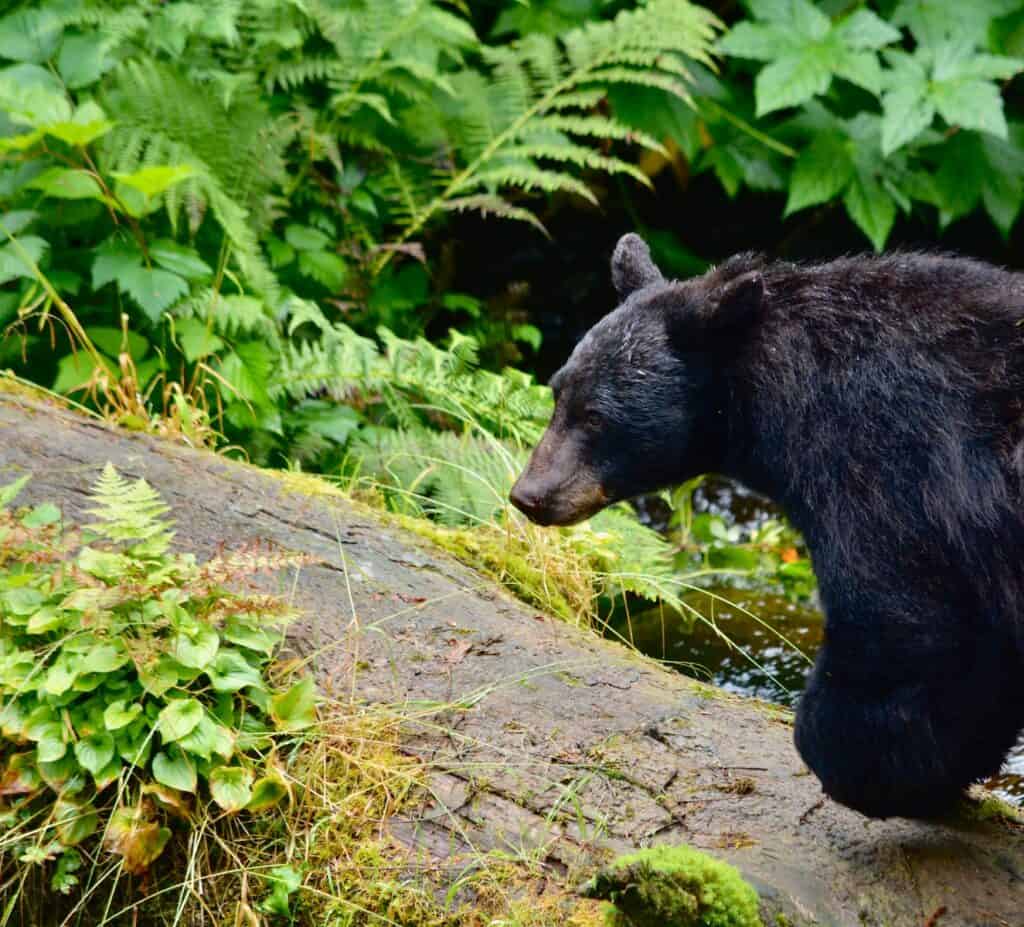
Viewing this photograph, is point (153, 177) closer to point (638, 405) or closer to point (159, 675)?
point (638, 405)

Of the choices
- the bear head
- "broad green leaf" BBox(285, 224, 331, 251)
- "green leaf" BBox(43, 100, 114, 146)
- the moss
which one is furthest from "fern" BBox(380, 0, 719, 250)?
the moss

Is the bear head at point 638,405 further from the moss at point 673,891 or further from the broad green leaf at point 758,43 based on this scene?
the broad green leaf at point 758,43

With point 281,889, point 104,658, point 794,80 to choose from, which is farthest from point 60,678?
point 794,80

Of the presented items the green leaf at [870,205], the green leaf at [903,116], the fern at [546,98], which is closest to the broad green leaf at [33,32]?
the fern at [546,98]

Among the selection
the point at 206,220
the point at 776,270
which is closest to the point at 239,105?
the point at 206,220

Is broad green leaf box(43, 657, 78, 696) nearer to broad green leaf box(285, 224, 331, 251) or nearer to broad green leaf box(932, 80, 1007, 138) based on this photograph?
broad green leaf box(285, 224, 331, 251)

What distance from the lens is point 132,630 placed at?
11.2 ft

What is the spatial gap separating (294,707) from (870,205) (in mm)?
5445

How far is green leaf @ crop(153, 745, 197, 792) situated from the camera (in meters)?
3.19

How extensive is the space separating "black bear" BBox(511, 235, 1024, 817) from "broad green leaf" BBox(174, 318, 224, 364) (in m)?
2.61

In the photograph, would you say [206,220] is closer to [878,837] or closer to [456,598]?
[456,598]

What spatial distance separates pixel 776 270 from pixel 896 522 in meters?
1.02

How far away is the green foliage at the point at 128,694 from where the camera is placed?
10.5ft

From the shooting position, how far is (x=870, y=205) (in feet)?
25.0
